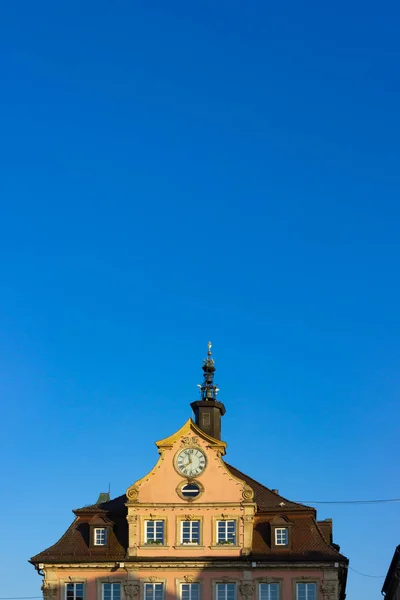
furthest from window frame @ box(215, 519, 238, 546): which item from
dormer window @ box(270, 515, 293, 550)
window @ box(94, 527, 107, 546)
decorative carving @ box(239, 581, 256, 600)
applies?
window @ box(94, 527, 107, 546)

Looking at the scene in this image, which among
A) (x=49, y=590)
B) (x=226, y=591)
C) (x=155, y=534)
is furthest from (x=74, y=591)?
(x=226, y=591)

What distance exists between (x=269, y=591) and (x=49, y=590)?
18.0 metres

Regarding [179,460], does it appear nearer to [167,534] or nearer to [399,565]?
[167,534]

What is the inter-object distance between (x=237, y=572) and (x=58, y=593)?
14759 mm

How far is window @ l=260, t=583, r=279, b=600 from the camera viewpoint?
88.2m

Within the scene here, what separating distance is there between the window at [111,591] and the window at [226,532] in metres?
9.01

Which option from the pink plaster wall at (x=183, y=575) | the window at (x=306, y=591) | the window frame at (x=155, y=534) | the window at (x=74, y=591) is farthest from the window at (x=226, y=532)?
the window at (x=74, y=591)

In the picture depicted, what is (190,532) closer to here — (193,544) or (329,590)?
(193,544)

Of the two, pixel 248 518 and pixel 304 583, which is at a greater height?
pixel 248 518

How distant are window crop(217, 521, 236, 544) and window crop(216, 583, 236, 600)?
3.40 m

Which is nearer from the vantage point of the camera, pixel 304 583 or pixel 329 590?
pixel 329 590

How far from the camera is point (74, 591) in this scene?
89.9 meters

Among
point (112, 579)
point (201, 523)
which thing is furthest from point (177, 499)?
point (112, 579)

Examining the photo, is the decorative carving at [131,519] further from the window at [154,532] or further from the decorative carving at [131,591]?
the decorative carving at [131,591]
